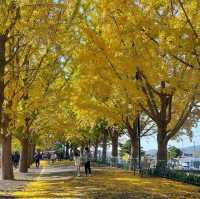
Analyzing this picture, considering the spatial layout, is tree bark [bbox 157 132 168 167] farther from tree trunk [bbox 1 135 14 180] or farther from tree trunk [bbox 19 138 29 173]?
tree trunk [bbox 19 138 29 173]

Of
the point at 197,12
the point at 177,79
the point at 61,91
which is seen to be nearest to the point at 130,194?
the point at 177,79

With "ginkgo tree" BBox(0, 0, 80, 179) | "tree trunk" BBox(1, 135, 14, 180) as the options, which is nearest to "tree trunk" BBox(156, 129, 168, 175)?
"tree trunk" BBox(1, 135, 14, 180)

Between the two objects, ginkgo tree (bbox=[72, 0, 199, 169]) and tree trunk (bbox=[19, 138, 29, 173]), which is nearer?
ginkgo tree (bbox=[72, 0, 199, 169])

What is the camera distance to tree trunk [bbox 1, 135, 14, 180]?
2500 cm

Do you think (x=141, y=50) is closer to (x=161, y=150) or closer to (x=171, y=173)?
(x=171, y=173)

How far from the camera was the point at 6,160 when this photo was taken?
25.5m

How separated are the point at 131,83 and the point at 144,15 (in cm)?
518

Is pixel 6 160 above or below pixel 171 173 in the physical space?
above

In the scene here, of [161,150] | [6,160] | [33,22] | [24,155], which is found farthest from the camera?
[24,155]

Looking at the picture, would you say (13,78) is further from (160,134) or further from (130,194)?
(160,134)

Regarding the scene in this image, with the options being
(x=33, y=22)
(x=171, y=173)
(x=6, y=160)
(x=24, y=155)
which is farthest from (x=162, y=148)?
(x=33, y=22)

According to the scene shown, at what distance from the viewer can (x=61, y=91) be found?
23.8 meters

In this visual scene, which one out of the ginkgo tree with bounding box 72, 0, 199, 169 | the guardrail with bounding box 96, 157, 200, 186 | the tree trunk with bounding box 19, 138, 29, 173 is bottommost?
the guardrail with bounding box 96, 157, 200, 186

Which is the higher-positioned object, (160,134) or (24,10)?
(24,10)
